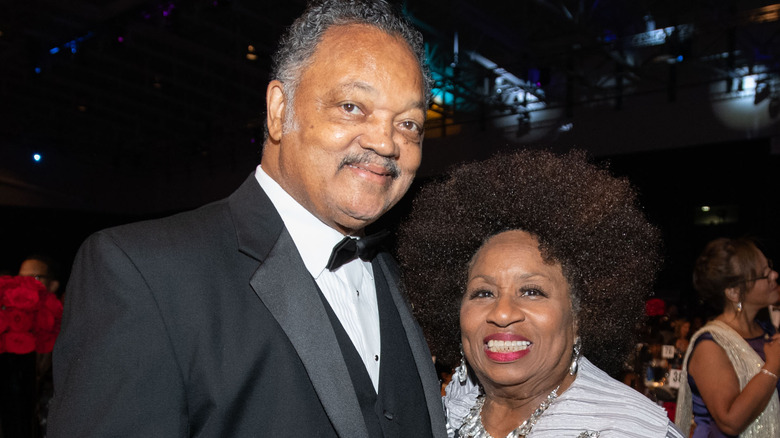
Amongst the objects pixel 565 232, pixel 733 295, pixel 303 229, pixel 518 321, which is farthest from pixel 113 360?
pixel 733 295

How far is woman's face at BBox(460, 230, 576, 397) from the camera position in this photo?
74.5 inches

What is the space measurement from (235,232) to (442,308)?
3.46 feet

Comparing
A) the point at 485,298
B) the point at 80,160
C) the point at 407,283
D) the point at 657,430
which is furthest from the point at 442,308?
the point at 80,160

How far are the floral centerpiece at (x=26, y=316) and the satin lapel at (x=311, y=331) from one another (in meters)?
1.52

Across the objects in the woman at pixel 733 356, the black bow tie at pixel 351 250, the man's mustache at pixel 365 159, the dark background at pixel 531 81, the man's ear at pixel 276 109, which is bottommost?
the woman at pixel 733 356

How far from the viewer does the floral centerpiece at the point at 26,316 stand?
248cm

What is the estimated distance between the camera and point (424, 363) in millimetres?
1839

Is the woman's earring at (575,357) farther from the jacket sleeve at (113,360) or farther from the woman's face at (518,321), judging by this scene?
the jacket sleeve at (113,360)

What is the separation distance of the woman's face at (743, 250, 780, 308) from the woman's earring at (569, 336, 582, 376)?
1978mm

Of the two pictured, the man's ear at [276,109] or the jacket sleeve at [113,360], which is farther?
the man's ear at [276,109]

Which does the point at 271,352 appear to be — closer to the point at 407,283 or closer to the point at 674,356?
the point at 407,283

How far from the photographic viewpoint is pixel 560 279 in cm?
201

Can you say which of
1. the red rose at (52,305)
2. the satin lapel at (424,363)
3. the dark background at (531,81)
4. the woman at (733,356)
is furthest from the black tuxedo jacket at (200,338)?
the dark background at (531,81)

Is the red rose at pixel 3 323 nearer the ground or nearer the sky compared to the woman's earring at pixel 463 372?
nearer the sky
